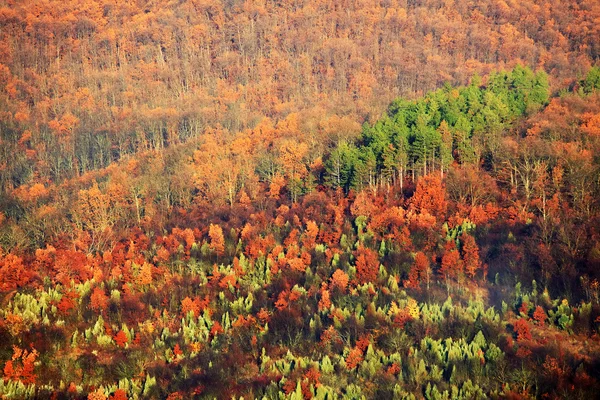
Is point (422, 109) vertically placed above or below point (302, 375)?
above

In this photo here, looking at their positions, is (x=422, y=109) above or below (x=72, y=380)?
above

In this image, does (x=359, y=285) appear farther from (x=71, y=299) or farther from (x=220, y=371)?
(x=71, y=299)

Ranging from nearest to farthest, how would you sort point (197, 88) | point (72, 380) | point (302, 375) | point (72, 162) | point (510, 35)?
1. point (302, 375)
2. point (72, 380)
3. point (72, 162)
4. point (197, 88)
5. point (510, 35)

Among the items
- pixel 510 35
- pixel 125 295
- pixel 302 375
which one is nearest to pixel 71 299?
pixel 125 295

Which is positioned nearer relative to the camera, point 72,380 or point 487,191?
point 72,380

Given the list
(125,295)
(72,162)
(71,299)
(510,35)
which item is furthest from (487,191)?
(510,35)

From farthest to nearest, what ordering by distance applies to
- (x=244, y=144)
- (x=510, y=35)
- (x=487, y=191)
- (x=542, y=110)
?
1. (x=510, y=35)
2. (x=244, y=144)
3. (x=542, y=110)
4. (x=487, y=191)

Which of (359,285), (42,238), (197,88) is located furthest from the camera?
(197,88)

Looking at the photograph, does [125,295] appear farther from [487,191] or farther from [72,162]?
[72,162]

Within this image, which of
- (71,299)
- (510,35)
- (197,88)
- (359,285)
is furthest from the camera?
(510,35)
